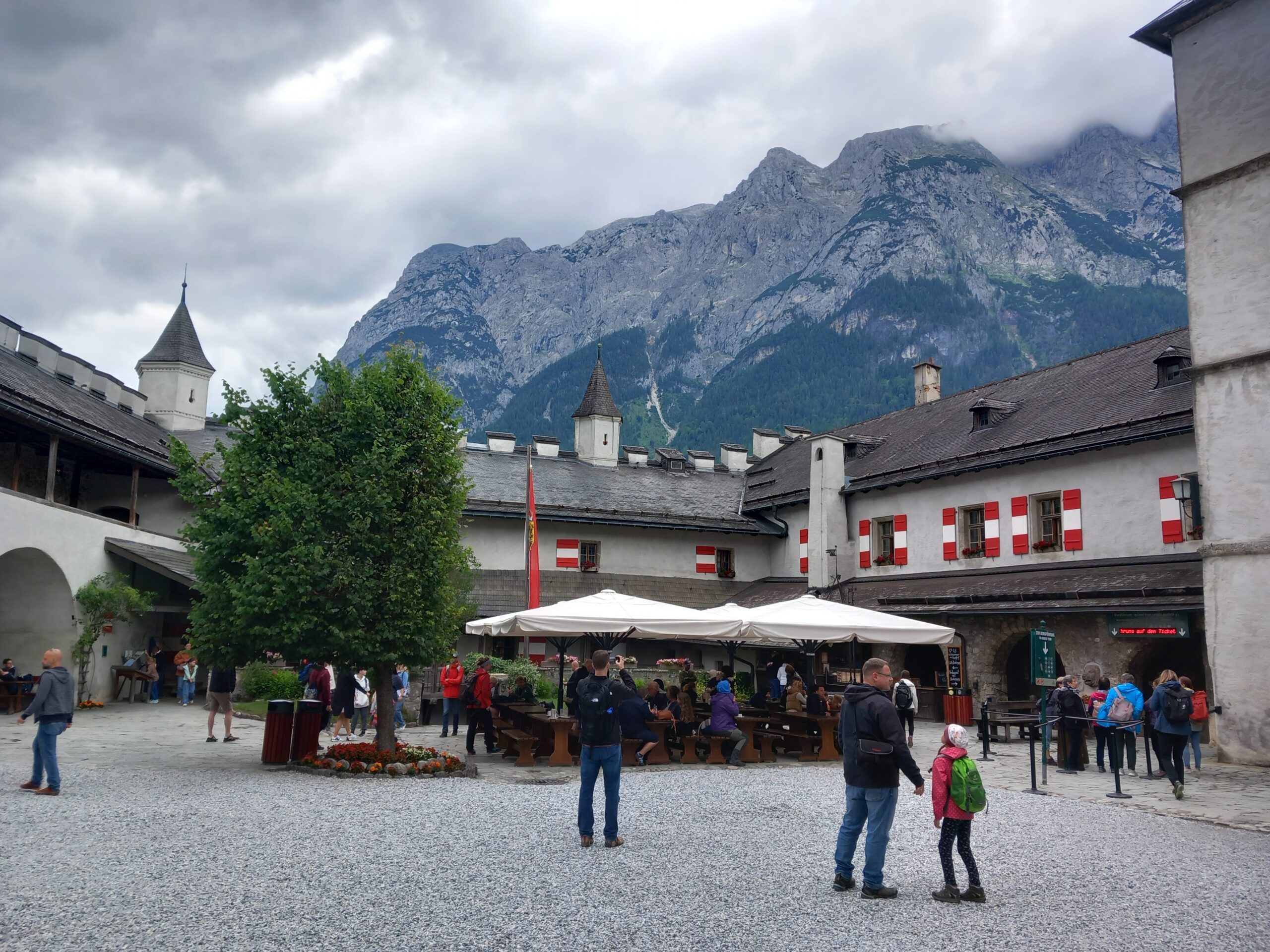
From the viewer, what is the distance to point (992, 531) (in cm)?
2547

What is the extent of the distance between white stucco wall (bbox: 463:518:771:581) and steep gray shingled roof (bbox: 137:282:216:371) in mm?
12884

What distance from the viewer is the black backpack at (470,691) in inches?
643

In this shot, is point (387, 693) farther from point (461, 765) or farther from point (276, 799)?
point (276, 799)

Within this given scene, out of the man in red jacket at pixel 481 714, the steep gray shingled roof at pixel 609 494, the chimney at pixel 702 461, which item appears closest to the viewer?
the man in red jacket at pixel 481 714

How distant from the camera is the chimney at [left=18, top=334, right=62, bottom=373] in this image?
26.5 m

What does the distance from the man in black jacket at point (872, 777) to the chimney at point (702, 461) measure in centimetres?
3327

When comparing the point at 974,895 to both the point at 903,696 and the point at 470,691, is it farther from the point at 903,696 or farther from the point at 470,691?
the point at 470,691

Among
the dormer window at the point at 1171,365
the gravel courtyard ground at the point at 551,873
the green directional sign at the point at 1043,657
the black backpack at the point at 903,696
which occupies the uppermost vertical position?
the dormer window at the point at 1171,365

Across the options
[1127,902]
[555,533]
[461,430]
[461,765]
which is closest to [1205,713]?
[1127,902]

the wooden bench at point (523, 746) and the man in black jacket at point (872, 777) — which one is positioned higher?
the man in black jacket at point (872, 777)

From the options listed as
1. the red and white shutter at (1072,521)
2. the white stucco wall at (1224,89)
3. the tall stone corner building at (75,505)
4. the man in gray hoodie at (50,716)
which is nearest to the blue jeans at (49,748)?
the man in gray hoodie at (50,716)

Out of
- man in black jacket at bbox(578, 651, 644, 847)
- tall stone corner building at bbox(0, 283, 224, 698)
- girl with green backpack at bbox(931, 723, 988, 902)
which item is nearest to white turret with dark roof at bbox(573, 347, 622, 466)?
tall stone corner building at bbox(0, 283, 224, 698)

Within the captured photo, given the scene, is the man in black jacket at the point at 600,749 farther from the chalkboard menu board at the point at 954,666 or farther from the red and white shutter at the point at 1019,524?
the red and white shutter at the point at 1019,524

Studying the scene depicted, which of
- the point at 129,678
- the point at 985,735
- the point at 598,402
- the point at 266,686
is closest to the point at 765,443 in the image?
the point at 598,402
